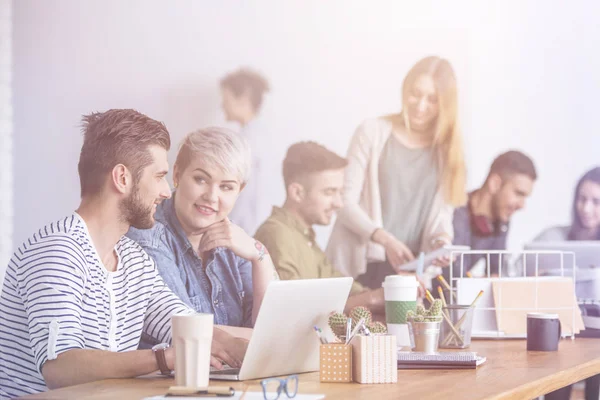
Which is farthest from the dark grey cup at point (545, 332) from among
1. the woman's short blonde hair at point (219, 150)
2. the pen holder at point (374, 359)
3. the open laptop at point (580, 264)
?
the woman's short blonde hair at point (219, 150)

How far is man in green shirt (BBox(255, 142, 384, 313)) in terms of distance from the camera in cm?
370

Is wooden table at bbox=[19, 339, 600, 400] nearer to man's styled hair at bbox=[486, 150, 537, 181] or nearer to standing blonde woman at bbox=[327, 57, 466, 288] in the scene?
standing blonde woman at bbox=[327, 57, 466, 288]

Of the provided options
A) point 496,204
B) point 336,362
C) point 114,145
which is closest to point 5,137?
point 114,145

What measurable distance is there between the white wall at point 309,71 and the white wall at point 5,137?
3cm

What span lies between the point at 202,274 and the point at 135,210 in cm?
94

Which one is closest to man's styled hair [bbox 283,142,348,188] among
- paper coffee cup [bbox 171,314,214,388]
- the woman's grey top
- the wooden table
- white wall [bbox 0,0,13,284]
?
the woman's grey top

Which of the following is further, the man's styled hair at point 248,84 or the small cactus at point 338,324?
the man's styled hair at point 248,84

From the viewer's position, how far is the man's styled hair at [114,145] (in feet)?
7.52

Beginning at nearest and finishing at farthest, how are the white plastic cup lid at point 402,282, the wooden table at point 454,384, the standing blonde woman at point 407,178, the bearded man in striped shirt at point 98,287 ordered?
the wooden table at point 454,384, the bearded man in striped shirt at point 98,287, the white plastic cup lid at point 402,282, the standing blonde woman at point 407,178

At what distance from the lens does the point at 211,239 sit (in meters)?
3.39

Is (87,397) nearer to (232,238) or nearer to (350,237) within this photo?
(232,238)

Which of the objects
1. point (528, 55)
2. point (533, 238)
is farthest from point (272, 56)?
point (533, 238)

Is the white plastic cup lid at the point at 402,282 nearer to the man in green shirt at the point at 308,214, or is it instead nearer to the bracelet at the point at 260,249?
the bracelet at the point at 260,249

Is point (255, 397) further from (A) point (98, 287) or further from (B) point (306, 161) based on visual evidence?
(B) point (306, 161)
